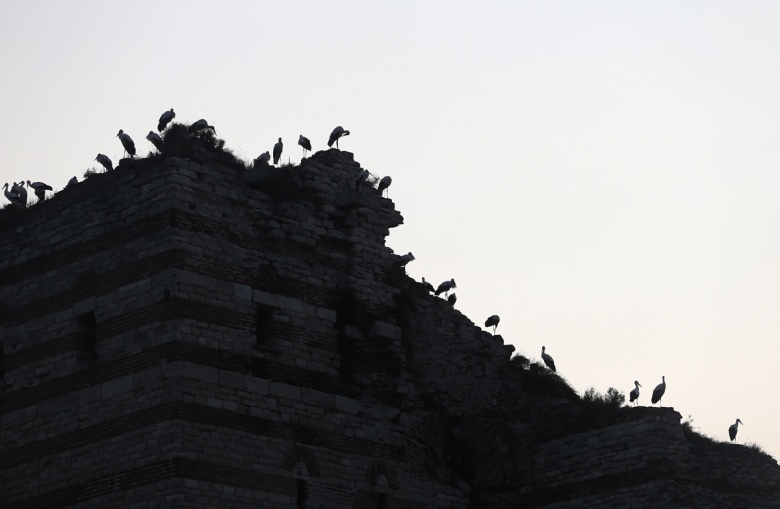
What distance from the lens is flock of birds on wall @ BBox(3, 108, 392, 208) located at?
28484mm

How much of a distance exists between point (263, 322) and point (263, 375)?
108 centimetres

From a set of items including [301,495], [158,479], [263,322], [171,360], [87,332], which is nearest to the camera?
[158,479]

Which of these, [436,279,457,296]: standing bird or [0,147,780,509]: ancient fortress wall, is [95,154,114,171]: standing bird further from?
[436,279,457,296]: standing bird

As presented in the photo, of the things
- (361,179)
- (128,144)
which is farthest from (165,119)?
(361,179)

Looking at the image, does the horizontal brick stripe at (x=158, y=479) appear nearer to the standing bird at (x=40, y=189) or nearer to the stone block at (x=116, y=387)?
the stone block at (x=116, y=387)

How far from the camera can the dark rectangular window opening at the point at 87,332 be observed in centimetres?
2719

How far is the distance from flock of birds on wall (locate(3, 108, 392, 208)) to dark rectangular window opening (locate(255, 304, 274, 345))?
110 inches

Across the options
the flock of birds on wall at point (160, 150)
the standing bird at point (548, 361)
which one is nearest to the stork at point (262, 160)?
the flock of birds on wall at point (160, 150)

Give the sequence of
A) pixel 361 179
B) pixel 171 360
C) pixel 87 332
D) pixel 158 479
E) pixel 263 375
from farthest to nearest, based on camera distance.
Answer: pixel 361 179 → pixel 87 332 → pixel 263 375 → pixel 171 360 → pixel 158 479

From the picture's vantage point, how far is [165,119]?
2928 cm

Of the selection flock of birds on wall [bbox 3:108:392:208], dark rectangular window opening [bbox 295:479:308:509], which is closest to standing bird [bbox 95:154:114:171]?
flock of birds on wall [bbox 3:108:392:208]

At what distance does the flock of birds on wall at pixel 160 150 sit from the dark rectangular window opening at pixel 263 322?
Result: 2.80 meters

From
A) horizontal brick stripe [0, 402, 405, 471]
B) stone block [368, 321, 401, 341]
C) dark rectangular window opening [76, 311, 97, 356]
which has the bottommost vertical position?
horizontal brick stripe [0, 402, 405, 471]

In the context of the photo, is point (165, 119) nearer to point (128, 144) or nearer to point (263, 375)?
point (128, 144)
